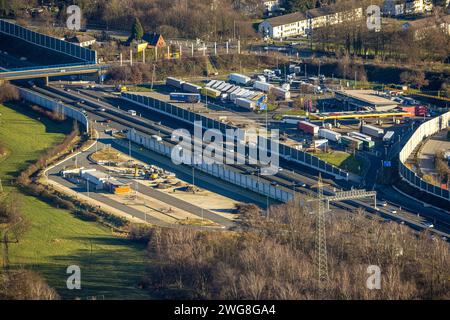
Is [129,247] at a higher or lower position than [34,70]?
lower

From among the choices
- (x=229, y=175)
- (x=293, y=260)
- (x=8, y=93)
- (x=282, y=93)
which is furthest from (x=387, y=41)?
(x=293, y=260)

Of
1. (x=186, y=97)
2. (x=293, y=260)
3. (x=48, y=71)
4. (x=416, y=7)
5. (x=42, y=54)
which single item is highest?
(x=416, y=7)

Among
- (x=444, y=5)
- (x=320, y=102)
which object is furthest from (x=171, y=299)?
(x=444, y=5)

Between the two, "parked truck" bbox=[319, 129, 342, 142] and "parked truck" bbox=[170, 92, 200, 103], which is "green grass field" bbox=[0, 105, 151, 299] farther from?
"parked truck" bbox=[319, 129, 342, 142]

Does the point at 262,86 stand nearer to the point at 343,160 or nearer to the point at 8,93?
the point at 343,160

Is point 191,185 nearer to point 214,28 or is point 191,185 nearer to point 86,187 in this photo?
point 86,187

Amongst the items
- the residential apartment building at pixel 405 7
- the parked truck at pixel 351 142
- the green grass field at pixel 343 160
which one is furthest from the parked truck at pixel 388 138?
the residential apartment building at pixel 405 7

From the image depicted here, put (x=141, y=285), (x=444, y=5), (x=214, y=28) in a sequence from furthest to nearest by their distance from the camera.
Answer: (x=444, y=5)
(x=214, y=28)
(x=141, y=285)

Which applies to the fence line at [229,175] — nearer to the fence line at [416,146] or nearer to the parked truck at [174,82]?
the fence line at [416,146]
